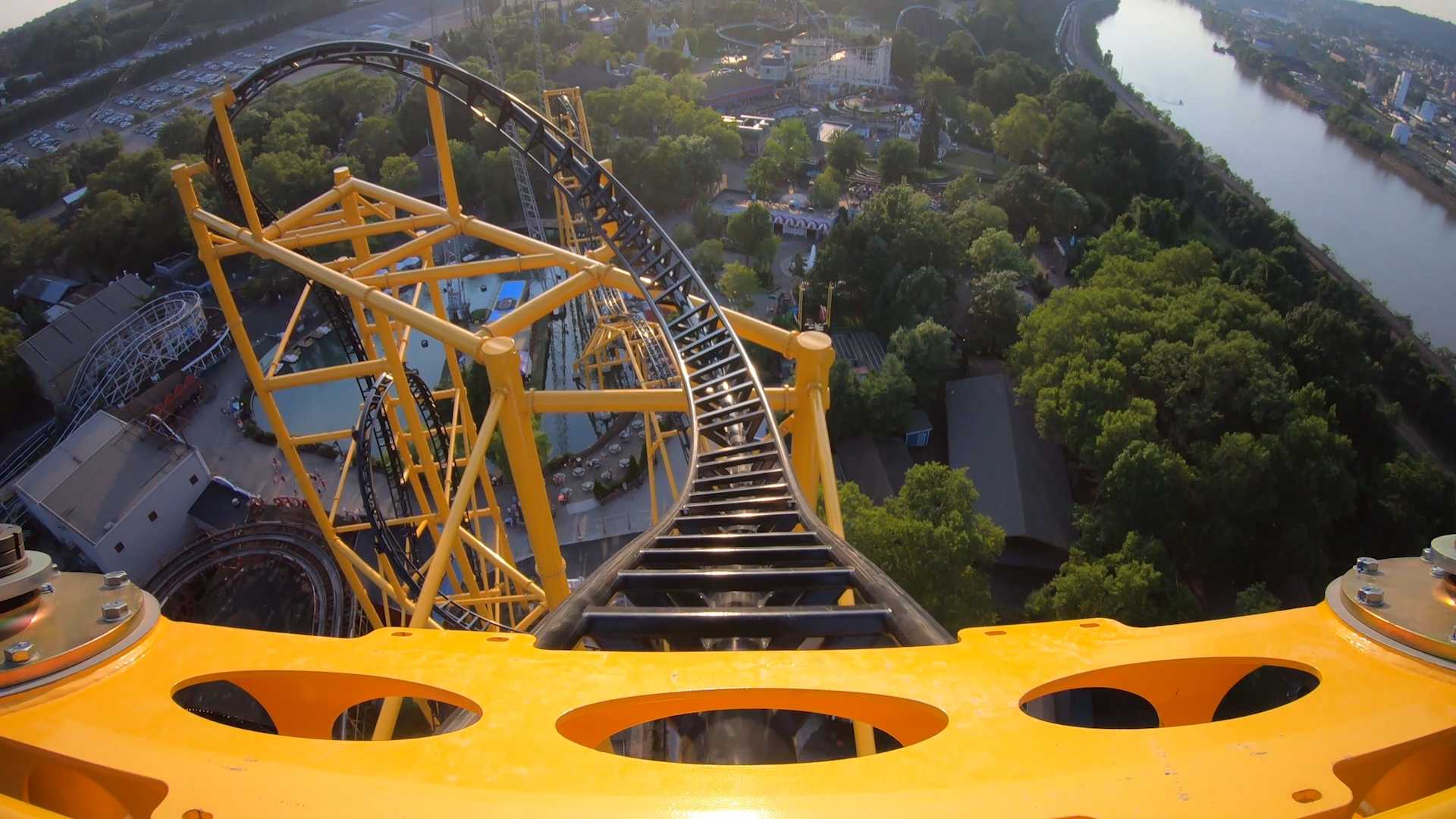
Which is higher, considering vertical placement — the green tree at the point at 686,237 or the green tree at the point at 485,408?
the green tree at the point at 686,237

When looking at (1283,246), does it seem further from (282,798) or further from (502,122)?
(282,798)

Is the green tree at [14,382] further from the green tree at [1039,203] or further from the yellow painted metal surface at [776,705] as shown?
the green tree at [1039,203]

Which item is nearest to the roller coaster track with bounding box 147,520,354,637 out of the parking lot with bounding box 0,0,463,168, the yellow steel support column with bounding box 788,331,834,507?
the yellow steel support column with bounding box 788,331,834,507

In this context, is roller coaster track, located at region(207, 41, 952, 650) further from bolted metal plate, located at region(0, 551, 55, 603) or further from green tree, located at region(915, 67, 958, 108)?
green tree, located at region(915, 67, 958, 108)

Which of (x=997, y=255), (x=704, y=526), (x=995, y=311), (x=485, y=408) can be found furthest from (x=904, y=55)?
(x=704, y=526)

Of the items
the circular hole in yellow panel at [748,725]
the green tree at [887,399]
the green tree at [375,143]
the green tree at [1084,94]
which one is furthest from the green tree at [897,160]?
the circular hole in yellow panel at [748,725]

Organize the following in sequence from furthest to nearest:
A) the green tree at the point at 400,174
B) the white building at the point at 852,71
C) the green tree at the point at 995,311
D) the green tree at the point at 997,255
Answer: the white building at the point at 852,71
the green tree at the point at 400,174
the green tree at the point at 997,255
the green tree at the point at 995,311

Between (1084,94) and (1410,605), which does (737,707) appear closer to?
(1410,605)
